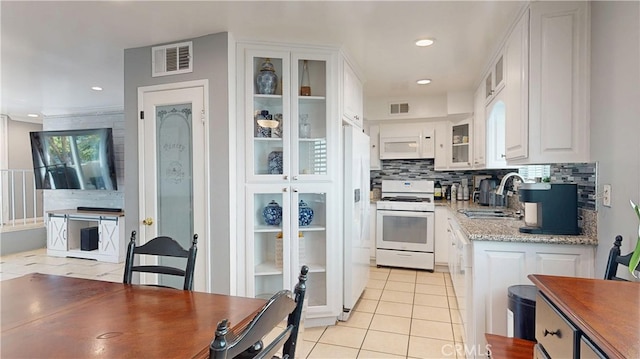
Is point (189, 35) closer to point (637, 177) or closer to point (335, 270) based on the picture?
point (335, 270)

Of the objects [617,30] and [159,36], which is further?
[159,36]

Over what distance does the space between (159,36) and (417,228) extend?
3475mm

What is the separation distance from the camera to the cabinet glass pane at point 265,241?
8.86ft

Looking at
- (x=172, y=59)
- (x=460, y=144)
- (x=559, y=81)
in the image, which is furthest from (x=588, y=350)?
(x=460, y=144)

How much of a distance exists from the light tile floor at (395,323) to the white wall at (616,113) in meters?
1.23

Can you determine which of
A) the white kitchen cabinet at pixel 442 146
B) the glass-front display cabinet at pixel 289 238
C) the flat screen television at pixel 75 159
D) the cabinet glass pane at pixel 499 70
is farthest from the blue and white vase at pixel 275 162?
the flat screen television at pixel 75 159

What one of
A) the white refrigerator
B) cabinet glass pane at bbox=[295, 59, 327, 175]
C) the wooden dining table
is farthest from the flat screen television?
the white refrigerator

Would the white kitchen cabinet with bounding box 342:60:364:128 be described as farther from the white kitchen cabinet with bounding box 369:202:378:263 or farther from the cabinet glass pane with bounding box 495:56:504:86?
the white kitchen cabinet with bounding box 369:202:378:263

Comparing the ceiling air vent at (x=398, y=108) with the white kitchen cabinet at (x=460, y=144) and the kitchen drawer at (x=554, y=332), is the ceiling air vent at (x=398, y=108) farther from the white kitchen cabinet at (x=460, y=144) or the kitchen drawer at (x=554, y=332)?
the kitchen drawer at (x=554, y=332)

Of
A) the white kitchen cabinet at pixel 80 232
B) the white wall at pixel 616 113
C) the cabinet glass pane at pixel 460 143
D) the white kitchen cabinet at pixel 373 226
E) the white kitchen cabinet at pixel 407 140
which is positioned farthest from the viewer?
the white kitchen cabinet at pixel 80 232

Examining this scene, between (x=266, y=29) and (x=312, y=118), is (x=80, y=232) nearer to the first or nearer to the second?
(x=312, y=118)

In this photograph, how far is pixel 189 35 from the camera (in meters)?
2.50

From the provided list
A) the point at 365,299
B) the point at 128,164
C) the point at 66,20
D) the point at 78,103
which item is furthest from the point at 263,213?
the point at 78,103

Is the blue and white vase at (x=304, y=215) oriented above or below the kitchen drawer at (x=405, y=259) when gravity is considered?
above
